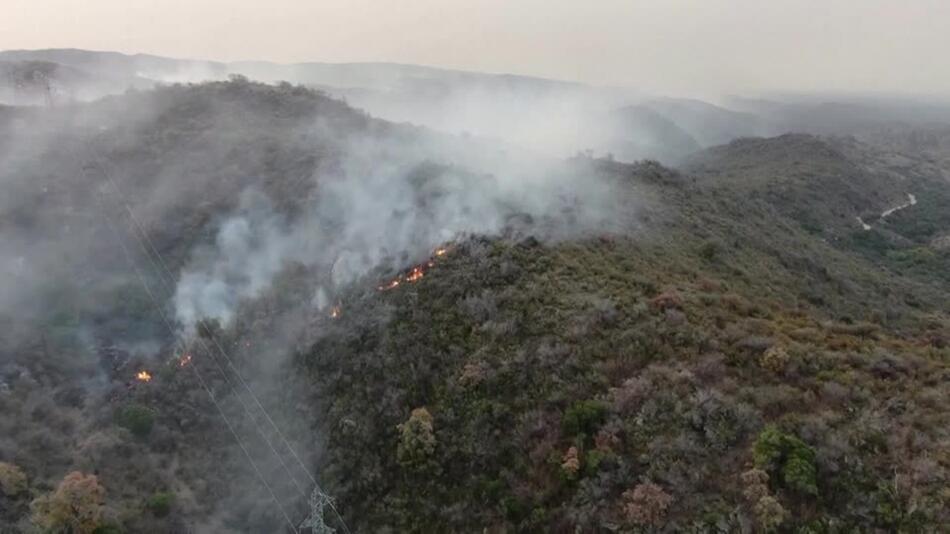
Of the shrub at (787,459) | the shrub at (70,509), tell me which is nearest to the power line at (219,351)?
the shrub at (70,509)

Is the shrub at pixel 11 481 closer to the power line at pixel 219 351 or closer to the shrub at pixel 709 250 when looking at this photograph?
the power line at pixel 219 351

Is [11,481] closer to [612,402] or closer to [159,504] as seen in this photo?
[159,504]

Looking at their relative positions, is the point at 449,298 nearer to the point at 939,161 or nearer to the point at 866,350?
the point at 866,350

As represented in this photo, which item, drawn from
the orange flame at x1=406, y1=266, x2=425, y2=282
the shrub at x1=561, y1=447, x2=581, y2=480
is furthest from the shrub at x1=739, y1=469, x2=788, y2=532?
the orange flame at x1=406, y1=266, x2=425, y2=282

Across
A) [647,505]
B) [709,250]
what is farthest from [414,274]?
[709,250]

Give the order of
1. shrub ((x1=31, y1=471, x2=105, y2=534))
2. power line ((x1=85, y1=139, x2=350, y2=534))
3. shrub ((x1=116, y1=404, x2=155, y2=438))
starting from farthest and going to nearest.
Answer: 1. shrub ((x1=116, y1=404, x2=155, y2=438))
2. power line ((x1=85, y1=139, x2=350, y2=534))
3. shrub ((x1=31, y1=471, x2=105, y2=534))

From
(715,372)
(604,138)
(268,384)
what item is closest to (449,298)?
(268,384)

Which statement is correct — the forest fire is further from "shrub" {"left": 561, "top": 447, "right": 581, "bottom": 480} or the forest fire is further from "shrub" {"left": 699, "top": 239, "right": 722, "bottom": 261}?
"shrub" {"left": 699, "top": 239, "right": 722, "bottom": 261}
